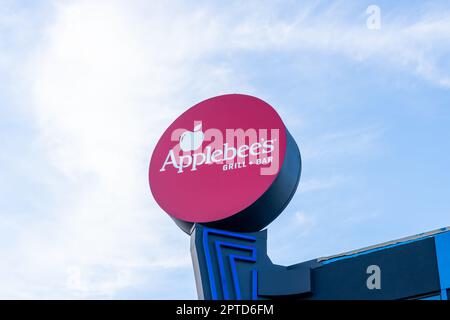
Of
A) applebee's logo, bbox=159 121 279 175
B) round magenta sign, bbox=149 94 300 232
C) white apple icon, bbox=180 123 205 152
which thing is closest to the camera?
round magenta sign, bbox=149 94 300 232

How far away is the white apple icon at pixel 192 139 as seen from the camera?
18.6m

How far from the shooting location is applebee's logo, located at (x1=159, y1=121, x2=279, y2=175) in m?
17.4

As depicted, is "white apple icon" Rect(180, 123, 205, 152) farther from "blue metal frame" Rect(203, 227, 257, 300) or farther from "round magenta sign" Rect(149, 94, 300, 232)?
"blue metal frame" Rect(203, 227, 257, 300)

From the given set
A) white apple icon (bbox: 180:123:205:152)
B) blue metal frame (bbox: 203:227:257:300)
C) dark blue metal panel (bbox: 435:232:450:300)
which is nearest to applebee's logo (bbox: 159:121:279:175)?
white apple icon (bbox: 180:123:205:152)

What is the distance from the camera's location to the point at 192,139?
1877 cm

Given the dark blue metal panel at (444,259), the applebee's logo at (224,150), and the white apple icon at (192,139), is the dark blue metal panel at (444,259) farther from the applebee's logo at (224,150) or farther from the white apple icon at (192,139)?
the white apple icon at (192,139)

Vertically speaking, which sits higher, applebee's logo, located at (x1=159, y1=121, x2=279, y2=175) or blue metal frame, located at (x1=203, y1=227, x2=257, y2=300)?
applebee's logo, located at (x1=159, y1=121, x2=279, y2=175)

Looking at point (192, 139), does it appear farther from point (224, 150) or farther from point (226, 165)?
point (226, 165)

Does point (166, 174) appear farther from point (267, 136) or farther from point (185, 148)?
point (267, 136)

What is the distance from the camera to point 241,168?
1755 centimetres
